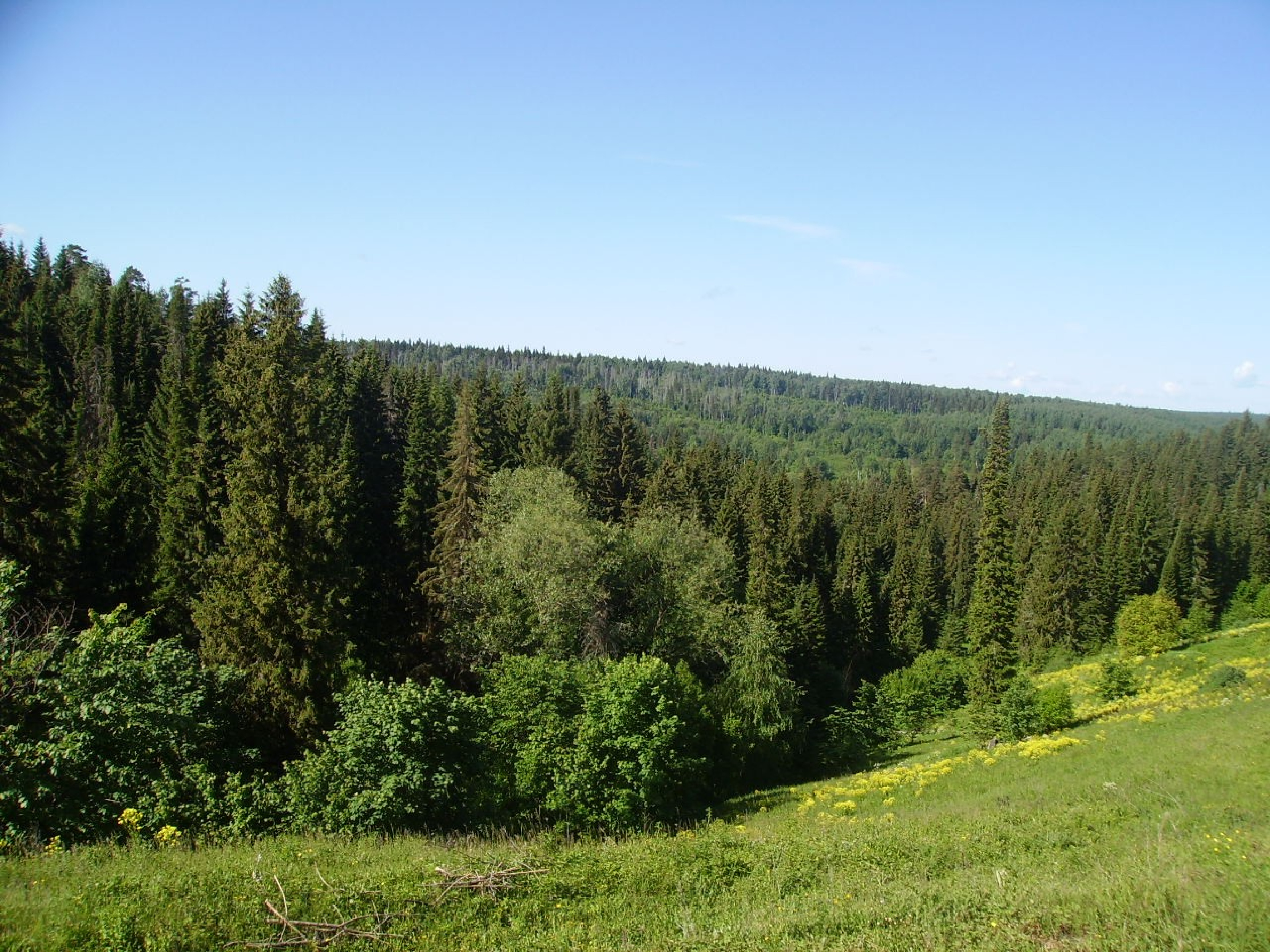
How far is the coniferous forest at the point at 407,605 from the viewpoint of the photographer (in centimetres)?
1366

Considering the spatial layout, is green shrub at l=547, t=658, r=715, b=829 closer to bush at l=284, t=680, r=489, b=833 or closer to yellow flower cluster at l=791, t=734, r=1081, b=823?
bush at l=284, t=680, r=489, b=833

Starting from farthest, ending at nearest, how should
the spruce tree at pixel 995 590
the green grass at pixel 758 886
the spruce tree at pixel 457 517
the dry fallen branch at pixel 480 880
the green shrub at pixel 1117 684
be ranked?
the green shrub at pixel 1117 684, the spruce tree at pixel 995 590, the spruce tree at pixel 457 517, the dry fallen branch at pixel 480 880, the green grass at pixel 758 886

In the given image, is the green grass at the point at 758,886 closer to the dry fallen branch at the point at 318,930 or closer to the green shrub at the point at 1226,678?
the dry fallen branch at the point at 318,930

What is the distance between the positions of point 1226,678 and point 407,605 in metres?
38.4

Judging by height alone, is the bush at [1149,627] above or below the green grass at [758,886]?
below

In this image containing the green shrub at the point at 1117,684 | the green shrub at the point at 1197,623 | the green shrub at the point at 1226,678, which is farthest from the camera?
the green shrub at the point at 1197,623

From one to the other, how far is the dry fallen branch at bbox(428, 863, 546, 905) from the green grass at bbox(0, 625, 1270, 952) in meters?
0.09

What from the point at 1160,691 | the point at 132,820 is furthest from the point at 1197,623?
the point at 132,820

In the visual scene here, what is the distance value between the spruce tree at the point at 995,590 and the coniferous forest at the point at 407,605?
147 millimetres

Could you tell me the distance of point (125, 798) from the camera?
12.8m

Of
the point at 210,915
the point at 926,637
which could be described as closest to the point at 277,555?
the point at 210,915

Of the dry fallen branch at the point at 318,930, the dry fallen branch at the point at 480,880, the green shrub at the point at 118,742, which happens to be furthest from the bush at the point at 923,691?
the dry fallen branch at the point at 318,930

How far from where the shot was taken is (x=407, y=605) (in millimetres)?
34688

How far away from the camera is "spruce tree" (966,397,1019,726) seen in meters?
35.2
